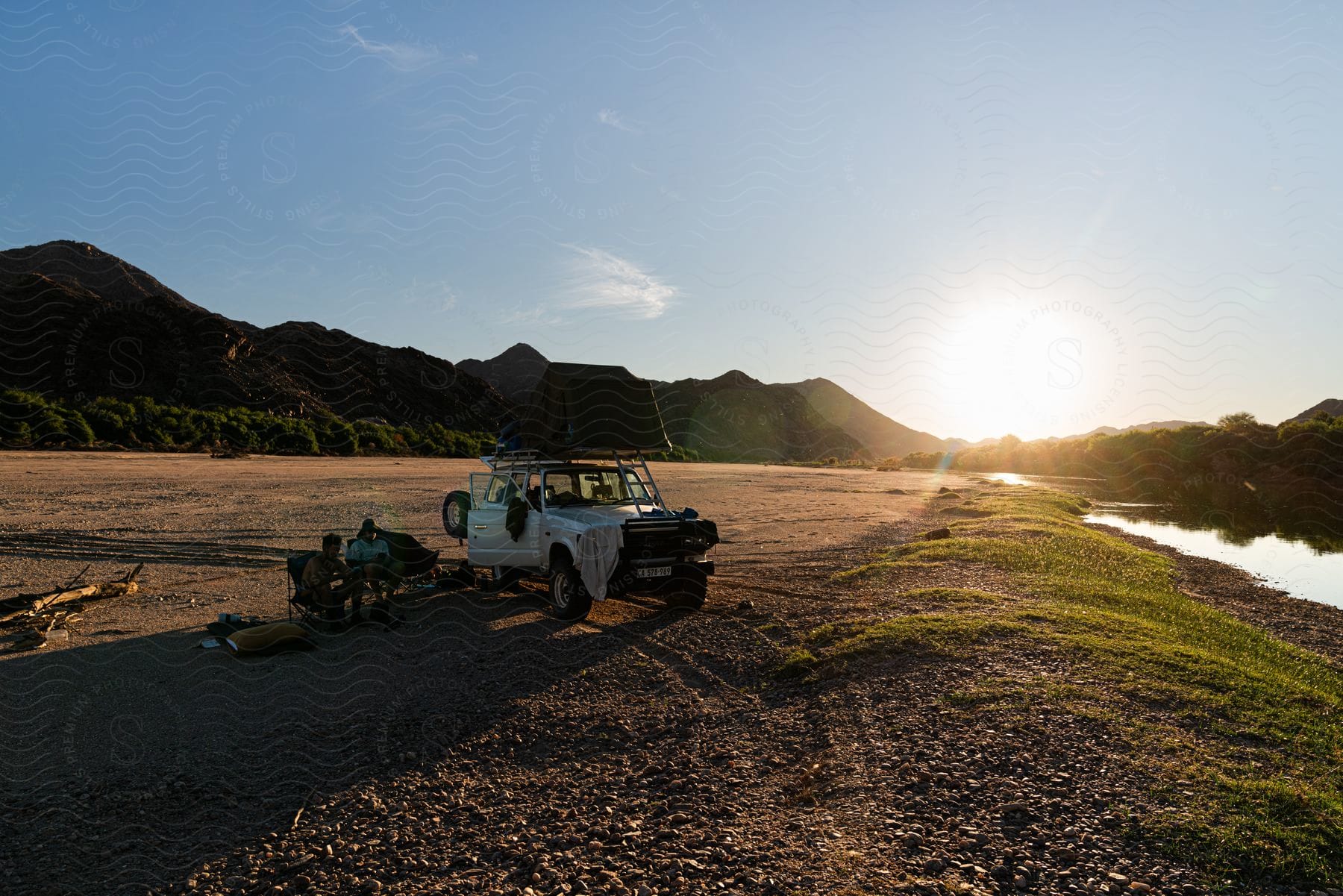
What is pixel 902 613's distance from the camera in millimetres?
10617

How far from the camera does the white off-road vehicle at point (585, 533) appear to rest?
10.5 meters

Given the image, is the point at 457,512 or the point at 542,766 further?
the point at 457,512

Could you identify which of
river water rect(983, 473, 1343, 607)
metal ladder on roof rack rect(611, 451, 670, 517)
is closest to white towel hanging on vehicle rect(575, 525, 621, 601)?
metal ladder on roof rack rect(611, 451, 670, 517)

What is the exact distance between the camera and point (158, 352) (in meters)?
66.2

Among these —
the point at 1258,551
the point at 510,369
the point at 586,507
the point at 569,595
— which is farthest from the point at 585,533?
the point at 510,369

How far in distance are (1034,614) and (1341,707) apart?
319 centimetres

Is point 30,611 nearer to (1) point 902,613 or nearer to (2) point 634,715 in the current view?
(2) point 634,715

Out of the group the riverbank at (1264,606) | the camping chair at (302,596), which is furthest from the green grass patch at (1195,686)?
the camping chair at (302,596)

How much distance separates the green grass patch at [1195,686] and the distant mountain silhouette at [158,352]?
6066cm

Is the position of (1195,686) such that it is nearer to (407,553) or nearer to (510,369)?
(407,553)

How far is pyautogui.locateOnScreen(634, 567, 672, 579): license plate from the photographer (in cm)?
1059

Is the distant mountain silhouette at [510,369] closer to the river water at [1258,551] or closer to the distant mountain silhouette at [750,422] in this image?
the distant mountain silhouette at [750,422]

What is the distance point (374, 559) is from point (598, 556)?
3589mm

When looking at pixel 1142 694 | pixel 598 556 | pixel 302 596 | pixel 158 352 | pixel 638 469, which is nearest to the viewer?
pixel 1142 694
